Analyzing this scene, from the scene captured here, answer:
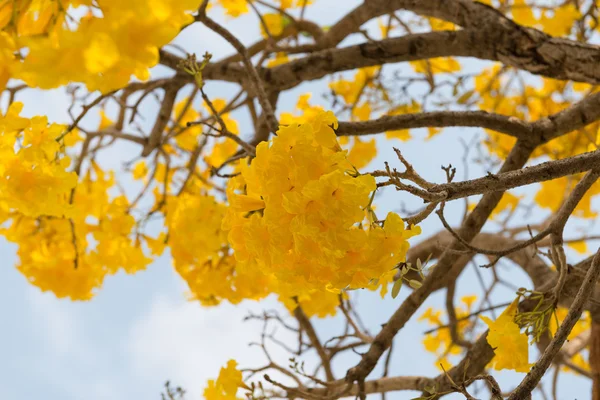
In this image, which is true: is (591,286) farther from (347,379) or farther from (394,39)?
(394,39)

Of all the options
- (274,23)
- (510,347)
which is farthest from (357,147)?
(510,347)

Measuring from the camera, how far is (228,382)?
201 centimetres

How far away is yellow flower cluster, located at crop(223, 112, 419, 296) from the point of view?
3.29 ft

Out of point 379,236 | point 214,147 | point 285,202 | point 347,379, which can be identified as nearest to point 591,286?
point 379,236

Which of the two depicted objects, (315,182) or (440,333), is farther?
(440,333)

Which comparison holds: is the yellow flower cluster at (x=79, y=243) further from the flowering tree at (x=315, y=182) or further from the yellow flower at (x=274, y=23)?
the yellow flower at (x=274, y=23)

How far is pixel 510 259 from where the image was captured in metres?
3.43

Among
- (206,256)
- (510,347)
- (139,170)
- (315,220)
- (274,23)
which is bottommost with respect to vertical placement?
(315,220)

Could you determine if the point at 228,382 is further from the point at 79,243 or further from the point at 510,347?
the point at 79,243

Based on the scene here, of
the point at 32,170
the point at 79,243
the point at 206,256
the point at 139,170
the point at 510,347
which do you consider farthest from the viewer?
the point at 139,170

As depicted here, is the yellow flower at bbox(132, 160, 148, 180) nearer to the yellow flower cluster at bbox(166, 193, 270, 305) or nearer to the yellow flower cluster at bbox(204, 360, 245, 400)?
the yellow flower cluster at bbox(166, 193, 270, 305)

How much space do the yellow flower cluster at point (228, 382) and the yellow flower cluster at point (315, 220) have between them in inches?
38.0

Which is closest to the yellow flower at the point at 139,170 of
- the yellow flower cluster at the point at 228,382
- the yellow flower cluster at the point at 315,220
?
the yellow flower cluster at the point at 228,382

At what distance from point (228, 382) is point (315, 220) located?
1200 millimetres
